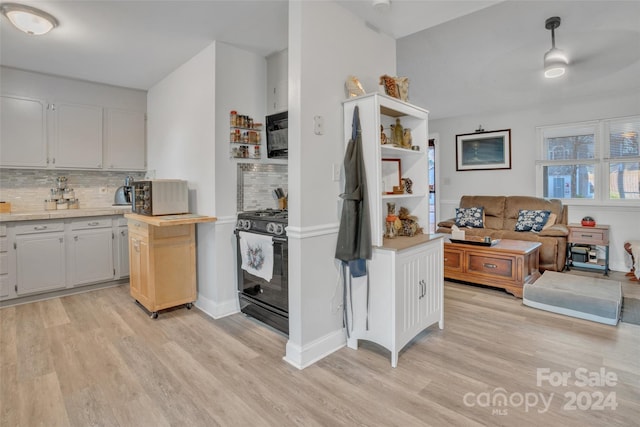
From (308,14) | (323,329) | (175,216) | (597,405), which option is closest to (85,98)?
(175,216)

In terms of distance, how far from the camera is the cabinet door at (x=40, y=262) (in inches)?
136

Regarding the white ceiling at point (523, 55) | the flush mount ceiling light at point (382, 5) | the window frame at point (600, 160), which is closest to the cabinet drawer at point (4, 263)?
the flush mount ceiling light at point (382, 5)

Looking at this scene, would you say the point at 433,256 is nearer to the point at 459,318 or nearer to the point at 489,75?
the point at 459,318

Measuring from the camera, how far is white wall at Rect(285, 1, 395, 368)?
2.22 m

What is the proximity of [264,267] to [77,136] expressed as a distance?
10.2ft

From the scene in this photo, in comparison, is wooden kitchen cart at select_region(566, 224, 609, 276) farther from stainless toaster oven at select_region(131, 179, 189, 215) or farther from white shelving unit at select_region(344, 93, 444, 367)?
stainless toaster oven at select_region(131, 179, 189, 215)

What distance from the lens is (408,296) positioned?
2.38m

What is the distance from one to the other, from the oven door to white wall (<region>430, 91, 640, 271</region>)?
490 centimetres

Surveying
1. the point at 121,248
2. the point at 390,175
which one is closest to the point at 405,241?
the point at 390,175

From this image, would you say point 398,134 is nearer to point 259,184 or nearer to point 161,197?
point 259,184

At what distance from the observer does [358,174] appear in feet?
7.53

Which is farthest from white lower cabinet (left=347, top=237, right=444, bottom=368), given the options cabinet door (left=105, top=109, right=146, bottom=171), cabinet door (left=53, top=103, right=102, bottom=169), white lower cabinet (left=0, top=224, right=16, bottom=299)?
cabinet door (left=53, top=103, right=102, bottom=169)

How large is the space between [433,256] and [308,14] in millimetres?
2005

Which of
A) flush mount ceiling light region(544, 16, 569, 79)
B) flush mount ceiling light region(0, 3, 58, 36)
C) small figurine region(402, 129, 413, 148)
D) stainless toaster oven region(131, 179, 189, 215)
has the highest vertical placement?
flush mount ceiling light region(0, 3, 58, 36)
